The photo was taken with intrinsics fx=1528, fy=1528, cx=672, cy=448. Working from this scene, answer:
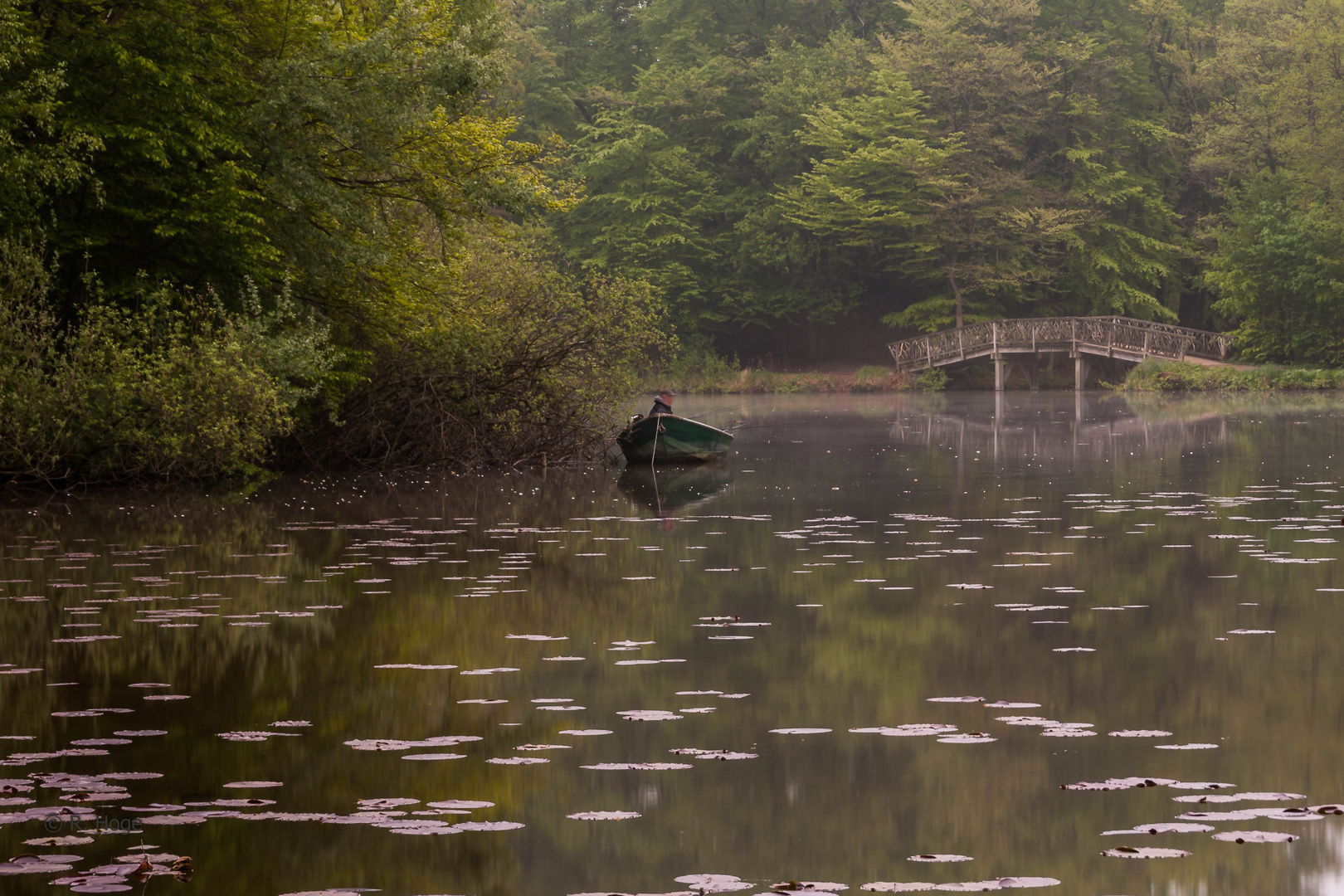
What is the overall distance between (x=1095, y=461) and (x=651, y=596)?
14205mm

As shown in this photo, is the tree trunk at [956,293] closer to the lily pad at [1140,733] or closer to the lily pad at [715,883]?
the lily pad at [1140,733]

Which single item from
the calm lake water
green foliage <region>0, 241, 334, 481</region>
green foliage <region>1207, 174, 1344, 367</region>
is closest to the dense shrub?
green foliage <region>0, 241, 334, 481</region>

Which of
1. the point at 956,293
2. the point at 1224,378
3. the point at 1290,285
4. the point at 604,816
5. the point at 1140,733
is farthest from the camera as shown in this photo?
the point at 956,293

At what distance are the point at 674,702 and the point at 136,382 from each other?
1202 cm

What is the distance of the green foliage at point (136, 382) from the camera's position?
16.8m

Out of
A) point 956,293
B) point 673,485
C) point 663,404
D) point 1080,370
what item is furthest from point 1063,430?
point 956,293

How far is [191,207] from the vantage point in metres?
18.3

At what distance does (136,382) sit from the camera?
17031 mm

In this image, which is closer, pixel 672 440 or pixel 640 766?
pixel 640 766

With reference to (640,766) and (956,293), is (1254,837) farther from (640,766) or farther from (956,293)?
(956,293)

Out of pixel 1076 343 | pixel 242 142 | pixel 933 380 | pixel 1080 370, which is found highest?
pixel 242 142

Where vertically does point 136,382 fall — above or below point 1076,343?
below

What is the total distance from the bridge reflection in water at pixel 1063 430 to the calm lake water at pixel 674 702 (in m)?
10.3

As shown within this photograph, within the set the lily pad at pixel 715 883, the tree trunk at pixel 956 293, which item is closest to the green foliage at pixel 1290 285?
the tree trunk at pixel 956 293
